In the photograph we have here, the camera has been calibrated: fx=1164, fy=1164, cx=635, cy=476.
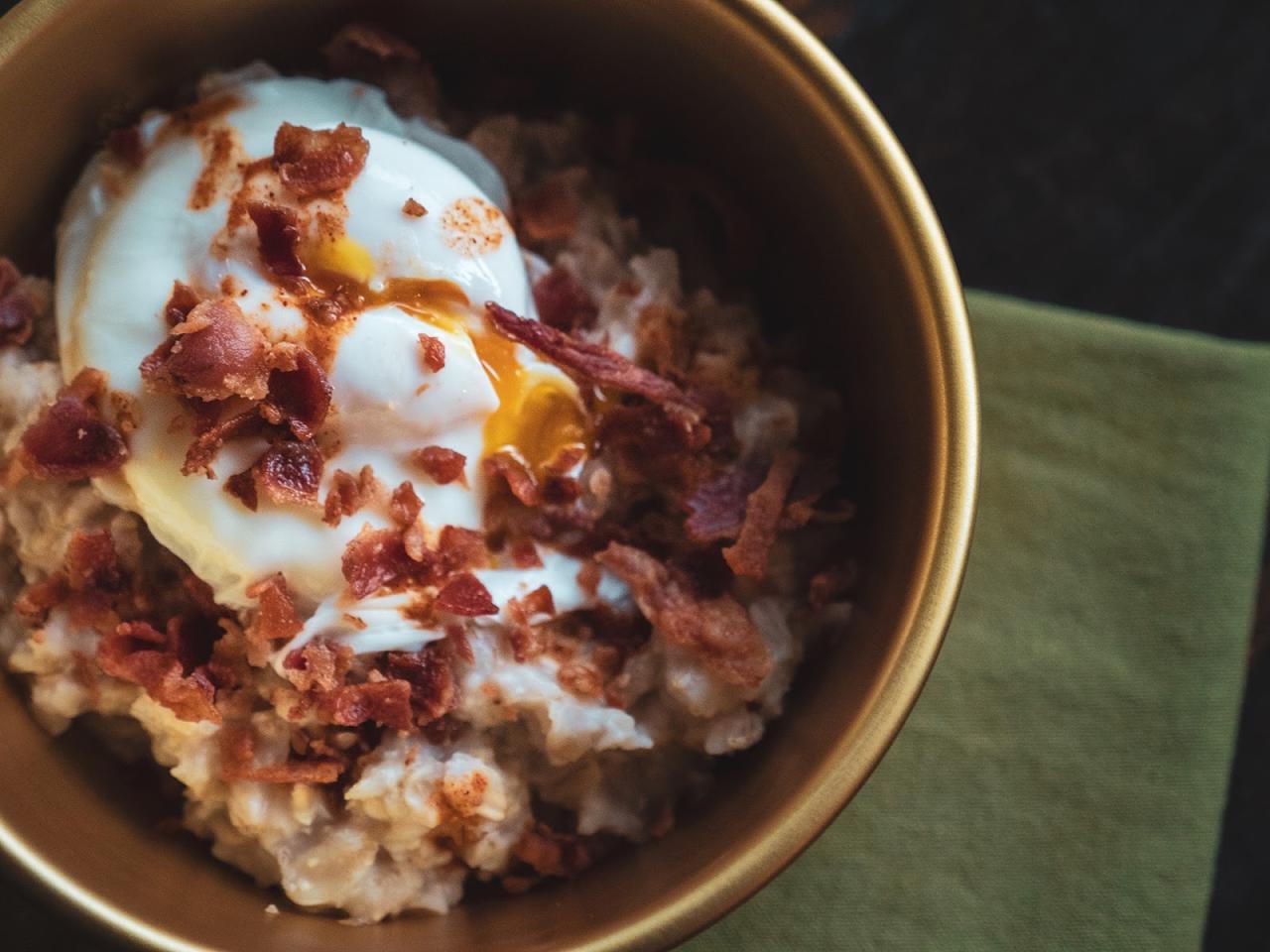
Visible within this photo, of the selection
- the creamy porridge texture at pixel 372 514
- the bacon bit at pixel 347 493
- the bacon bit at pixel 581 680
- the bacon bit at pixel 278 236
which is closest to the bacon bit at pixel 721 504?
the creamy porridge texture at pixel 372 514

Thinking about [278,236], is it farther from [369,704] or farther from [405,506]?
[369,704]

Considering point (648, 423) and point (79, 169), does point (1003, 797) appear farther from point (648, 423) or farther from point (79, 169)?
point (79, 169)

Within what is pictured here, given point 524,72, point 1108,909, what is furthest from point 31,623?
point 1108,909

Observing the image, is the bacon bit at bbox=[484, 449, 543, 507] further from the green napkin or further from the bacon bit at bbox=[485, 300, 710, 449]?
the green napkin

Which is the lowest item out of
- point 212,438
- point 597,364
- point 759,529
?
point 759,529

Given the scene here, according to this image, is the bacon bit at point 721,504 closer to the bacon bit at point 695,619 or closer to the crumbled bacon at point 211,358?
the bacon bit at point 695,619

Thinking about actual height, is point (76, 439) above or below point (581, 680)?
above

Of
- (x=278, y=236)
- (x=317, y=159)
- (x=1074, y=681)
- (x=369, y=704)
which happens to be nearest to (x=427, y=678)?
(x=369, y=704)
